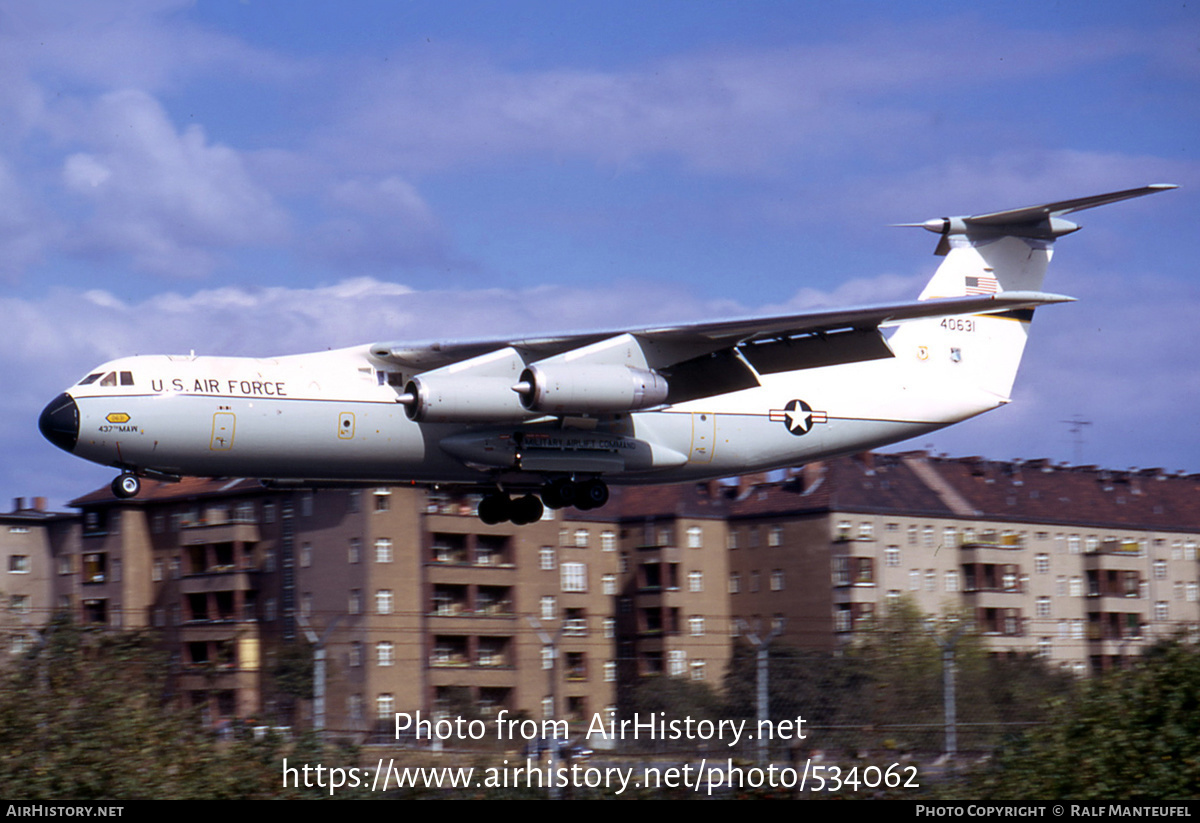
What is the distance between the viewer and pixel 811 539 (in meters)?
58.4

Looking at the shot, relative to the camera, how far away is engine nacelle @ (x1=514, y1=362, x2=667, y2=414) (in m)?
20.5

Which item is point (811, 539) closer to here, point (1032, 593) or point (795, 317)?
point (1032, 593)

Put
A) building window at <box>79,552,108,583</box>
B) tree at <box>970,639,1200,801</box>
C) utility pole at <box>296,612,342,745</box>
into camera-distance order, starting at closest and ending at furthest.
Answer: tree at <box>970,639,1200,801</box> < utility pole at <box>296,612,342,745</box> < building window at <box>79,552,108,583</box>

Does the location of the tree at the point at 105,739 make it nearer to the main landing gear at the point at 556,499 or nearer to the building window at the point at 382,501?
the main landing gear at the point at 556,499

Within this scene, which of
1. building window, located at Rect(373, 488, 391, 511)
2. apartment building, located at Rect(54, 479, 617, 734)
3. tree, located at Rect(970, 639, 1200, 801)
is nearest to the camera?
tree, located at Rect(970, 639, 1200, 801)

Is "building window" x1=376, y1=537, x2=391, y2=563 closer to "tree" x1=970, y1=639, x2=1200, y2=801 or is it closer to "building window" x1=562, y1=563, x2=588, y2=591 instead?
"building window" x1=562, y1=563, x2=588, y2=591

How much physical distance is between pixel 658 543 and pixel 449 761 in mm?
45318

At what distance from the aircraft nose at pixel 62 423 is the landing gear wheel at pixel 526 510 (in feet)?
25.2

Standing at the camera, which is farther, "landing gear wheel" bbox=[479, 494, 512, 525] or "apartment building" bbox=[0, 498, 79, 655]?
"apartment building" bbox=[0, 498, 79, 655]

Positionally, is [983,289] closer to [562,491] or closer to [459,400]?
[562,491]

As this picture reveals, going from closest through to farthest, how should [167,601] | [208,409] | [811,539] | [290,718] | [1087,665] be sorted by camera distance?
[290,718] → [1087,665] → [208,409] → [167,601] → [811,539]

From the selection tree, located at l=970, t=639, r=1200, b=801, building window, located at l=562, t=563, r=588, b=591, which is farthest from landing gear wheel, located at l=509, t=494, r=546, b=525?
building window, located at l=562, t=563, r=588, b=591
